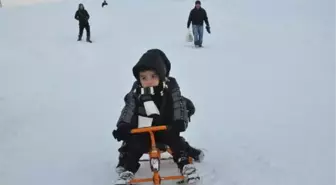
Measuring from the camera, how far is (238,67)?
11.4m

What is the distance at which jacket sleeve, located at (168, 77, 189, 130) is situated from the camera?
4.16 m

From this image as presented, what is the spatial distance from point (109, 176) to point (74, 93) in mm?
4544

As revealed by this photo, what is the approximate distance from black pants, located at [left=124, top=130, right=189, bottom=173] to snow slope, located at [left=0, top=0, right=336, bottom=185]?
21.5 inches

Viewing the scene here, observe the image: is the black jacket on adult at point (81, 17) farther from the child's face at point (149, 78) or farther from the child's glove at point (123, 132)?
the child's glove at point (123, 132)

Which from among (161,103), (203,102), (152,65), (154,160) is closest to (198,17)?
(203,102)

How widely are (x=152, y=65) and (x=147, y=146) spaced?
2.58 feet

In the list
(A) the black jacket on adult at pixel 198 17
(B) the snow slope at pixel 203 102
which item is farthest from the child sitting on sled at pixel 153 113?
(A) the black jacket on adult at pixel 198 17

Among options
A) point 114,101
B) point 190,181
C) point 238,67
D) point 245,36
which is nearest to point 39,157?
point 190,181


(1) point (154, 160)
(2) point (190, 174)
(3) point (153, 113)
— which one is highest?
(3) point (153, 113)

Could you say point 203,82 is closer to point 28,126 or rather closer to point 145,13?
point 28,126

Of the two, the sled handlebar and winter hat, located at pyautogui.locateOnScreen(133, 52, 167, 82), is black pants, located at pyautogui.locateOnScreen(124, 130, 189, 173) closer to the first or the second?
the sled handlebar

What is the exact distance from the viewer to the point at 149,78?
4215 millimetres

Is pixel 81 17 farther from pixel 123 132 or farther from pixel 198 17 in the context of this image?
pixel 123 132

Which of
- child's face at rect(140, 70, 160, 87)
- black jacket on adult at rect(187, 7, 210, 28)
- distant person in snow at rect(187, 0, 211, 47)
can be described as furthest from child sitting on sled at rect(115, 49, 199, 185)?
black jacket on adult at rect(187, 7, 210, 28)
